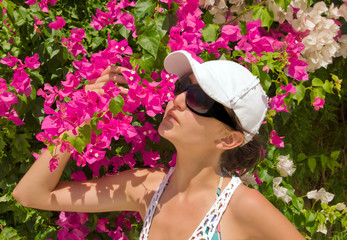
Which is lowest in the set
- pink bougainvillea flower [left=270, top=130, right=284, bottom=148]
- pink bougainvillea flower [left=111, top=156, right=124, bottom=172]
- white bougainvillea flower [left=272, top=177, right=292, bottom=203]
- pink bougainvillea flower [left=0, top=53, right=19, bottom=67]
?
white bougainvillea flower [left=272, top=177, right=292, bottom=203]

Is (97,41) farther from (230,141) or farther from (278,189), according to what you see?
(278,189)

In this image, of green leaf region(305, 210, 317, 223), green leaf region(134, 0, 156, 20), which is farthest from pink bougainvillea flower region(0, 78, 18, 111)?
green leaf region(305, 210, 317, 223)

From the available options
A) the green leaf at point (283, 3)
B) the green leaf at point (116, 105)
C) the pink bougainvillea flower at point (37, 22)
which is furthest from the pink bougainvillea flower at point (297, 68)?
the pink bougainvillea flower at point (37, 22)

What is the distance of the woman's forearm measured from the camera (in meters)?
2.29

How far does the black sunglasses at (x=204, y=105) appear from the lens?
2.07 meters

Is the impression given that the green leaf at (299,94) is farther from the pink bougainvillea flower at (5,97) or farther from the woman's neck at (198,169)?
the pink bougainvillea flower at (5,97)

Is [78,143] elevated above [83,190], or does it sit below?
above

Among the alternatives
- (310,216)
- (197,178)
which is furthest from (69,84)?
(310,216)

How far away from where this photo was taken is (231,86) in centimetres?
204

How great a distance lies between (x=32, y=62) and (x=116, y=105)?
64cm

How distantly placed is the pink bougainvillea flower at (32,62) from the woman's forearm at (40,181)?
1.22 feet

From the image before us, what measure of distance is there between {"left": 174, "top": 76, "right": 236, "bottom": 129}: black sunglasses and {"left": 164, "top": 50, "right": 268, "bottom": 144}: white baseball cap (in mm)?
40

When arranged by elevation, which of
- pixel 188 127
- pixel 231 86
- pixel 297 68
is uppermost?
pixel 231 86

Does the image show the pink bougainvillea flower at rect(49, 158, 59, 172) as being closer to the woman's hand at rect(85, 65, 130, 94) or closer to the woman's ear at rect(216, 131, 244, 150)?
the woman's hand at rect(85, 65, 130, 94)
